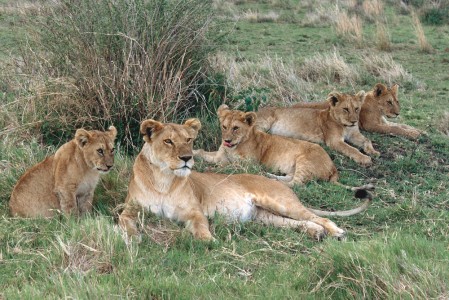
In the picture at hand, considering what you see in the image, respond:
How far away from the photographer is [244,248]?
4844mm

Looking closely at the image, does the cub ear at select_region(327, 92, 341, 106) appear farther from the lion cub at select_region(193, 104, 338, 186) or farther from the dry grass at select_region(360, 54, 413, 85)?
the dry grass at select_region(360, 54, 413, 85)

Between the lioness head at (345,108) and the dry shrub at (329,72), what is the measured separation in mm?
3219

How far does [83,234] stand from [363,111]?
4.44 metres

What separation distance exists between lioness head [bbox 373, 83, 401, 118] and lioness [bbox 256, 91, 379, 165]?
547mm

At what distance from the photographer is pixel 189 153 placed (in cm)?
512

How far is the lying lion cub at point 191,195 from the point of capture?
5.15 metres

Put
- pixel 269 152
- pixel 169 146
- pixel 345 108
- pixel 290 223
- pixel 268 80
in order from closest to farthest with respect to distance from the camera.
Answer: pixel 169 146 < pixel 290 223 < pixel 269 152 < pixel 345 108 < pixel 268 80

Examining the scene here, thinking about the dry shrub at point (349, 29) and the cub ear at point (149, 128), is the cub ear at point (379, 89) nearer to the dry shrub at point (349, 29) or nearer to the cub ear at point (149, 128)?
the cub ear at point (149, 128)

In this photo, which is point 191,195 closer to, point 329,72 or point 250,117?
point 250,117

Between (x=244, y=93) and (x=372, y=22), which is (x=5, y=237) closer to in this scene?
(x=244, y=93)

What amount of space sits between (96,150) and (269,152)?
2057 millimetres

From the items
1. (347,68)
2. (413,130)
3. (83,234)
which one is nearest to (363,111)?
(413,130)

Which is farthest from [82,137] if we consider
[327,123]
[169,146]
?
[327,123]

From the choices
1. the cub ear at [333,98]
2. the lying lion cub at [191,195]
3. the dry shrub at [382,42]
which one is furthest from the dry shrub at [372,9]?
the lying lion cub at [191,195]
